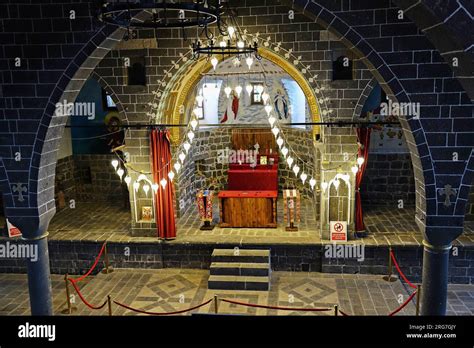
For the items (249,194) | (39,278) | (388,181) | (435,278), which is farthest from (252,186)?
(435,278)

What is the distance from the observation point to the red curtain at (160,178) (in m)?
11.5

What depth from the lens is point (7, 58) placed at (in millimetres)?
7430

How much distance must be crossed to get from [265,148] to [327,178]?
4.64m

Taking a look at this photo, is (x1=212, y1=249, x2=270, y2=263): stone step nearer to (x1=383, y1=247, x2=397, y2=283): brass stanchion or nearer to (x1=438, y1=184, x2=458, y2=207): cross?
(x1=383, y1=247, x2=397, y2=283): brass stanchion

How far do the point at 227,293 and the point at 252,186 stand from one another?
162 inches

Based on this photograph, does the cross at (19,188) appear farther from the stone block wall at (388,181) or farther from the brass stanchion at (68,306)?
the stone block wall at (388,181)

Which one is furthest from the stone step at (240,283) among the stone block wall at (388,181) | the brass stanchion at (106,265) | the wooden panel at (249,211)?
the stone block wall at (388,181)

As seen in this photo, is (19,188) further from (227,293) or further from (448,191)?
(448,191)

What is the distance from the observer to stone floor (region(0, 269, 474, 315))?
988cm

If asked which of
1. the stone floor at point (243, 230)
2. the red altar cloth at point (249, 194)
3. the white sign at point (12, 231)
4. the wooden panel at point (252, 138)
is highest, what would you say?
the wooden panel at point (252, 138)

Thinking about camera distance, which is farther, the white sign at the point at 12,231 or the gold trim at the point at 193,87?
the white sign at the point at 12,231

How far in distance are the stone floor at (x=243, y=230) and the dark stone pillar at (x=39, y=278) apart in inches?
143
